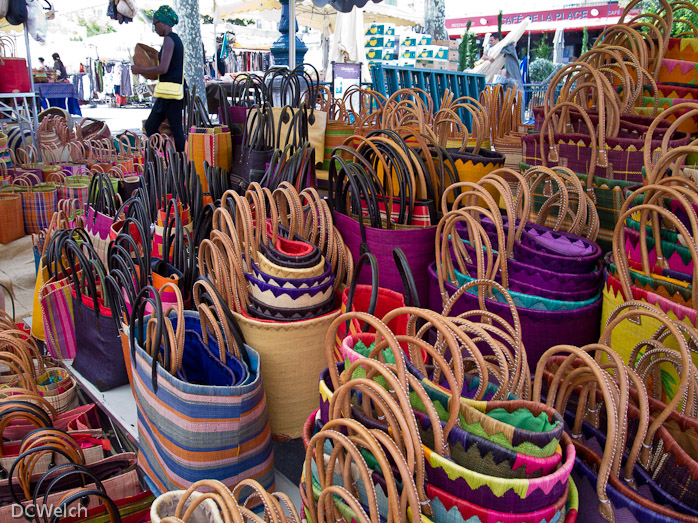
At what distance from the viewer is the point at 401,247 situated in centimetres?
164

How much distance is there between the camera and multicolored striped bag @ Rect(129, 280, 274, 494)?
1234mm

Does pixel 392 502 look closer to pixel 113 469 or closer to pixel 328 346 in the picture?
pixel 328 346

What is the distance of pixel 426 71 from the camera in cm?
600

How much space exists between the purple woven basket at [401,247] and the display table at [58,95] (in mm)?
8775

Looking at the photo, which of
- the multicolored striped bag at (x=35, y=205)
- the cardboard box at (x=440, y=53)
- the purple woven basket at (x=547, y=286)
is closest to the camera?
the purple woven basket at (x=547, y=286)

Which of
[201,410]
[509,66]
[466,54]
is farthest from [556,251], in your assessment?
[466,54]

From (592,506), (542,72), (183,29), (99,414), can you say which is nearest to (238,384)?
(592,506)

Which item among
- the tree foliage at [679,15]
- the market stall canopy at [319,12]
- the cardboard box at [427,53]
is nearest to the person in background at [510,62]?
the cardboard box at [427,53]

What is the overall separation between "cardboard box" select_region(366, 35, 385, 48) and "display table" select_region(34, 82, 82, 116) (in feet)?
17.8

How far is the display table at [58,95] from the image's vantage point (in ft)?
29.1

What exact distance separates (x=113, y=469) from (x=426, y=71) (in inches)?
217

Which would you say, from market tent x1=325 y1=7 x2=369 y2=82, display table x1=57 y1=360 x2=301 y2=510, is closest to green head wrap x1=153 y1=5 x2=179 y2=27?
display table x1=57 y1=360 x2=301 y2=510

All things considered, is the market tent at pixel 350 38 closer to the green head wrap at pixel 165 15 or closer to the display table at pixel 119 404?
the green head wrap at pixel 165 15

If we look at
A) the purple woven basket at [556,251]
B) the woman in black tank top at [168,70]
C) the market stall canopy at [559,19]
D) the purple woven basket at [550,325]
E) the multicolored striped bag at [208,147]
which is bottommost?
the purple woven basket at [550,325]
